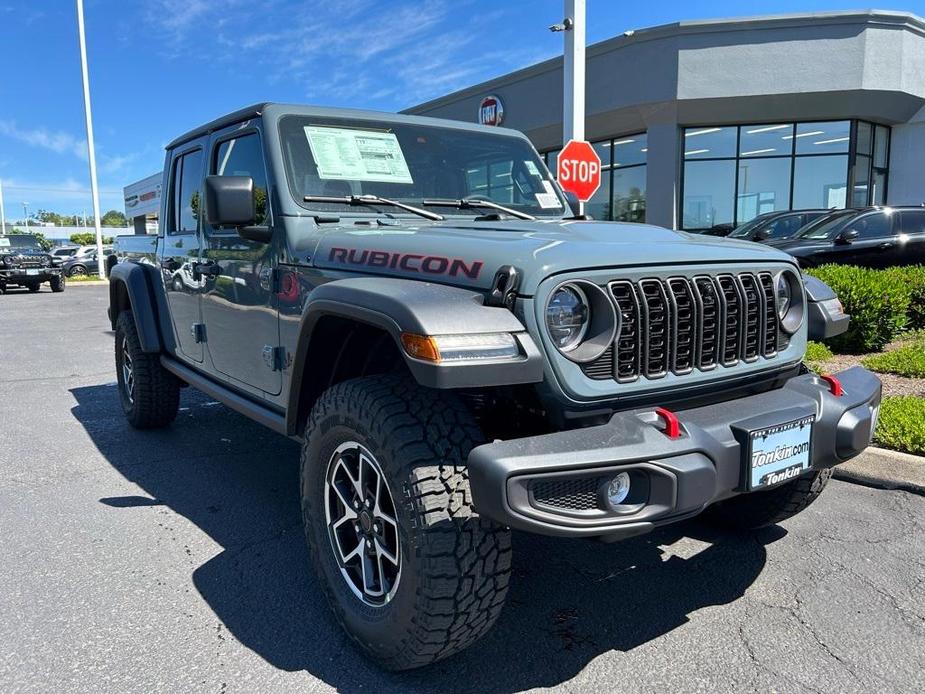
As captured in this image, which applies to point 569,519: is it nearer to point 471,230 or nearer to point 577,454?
point 577,454

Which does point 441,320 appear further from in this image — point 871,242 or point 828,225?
point 828,225

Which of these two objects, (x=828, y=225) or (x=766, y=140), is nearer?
(x=828, y=225)

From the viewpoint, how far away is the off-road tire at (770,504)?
3029 millimetres

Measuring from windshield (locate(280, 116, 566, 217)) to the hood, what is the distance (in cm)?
33

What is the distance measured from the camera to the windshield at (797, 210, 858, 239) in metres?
10.3

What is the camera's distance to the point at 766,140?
18.7 metres

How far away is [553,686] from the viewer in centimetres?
232

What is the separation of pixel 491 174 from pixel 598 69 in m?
16.3

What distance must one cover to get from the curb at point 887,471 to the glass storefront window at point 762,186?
1615 centimetres

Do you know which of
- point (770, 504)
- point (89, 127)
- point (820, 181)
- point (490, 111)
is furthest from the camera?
point (89, 127)

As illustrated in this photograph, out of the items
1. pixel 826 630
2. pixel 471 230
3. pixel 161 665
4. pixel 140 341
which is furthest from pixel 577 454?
pixel 140 341

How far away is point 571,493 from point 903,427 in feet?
10.8

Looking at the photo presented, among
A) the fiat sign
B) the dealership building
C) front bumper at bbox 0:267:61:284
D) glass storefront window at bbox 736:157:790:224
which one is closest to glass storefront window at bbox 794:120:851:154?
the dealership building

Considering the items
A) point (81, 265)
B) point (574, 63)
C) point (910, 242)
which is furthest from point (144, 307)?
point (81, 265)
